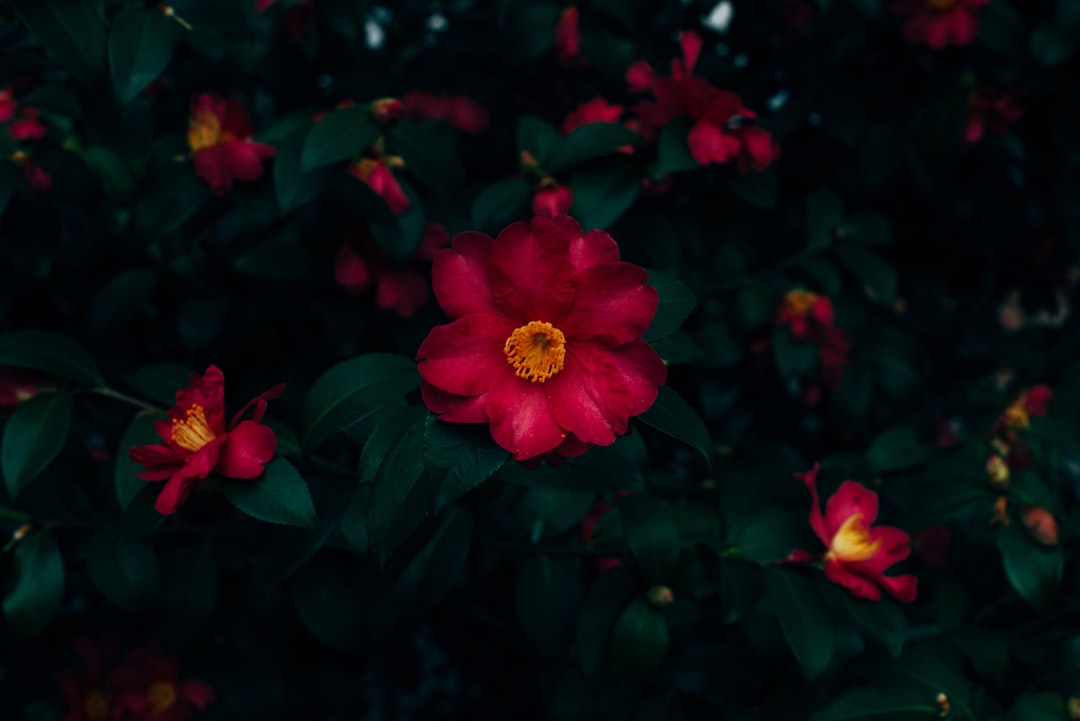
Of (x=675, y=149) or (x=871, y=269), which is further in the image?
(x=871, y=269)

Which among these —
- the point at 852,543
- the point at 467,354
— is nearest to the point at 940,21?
the point at 852,543

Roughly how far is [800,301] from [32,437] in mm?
1170

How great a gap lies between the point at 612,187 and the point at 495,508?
499 millimetres

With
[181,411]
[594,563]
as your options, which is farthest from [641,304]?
[594,563]

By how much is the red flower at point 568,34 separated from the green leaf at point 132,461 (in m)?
0.86

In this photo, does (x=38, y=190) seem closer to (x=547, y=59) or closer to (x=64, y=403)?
(x=64, y=403)

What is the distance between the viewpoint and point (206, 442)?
2.72 feet

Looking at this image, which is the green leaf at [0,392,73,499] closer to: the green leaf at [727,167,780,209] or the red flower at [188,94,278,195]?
the red flower at [188,94,278,195]

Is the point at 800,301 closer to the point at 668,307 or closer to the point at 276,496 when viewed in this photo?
the point at 668,307

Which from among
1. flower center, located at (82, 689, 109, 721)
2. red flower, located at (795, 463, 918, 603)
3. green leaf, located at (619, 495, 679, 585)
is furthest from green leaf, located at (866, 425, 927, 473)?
flower center, located at (82, 689, 109, 721)

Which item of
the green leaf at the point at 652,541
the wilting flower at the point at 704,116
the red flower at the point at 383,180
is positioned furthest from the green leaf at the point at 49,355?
the wilting flower at the point at 704,116

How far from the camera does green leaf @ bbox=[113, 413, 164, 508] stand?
1004mm

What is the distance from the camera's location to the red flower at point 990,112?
1.50m

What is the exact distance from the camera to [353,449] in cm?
182
